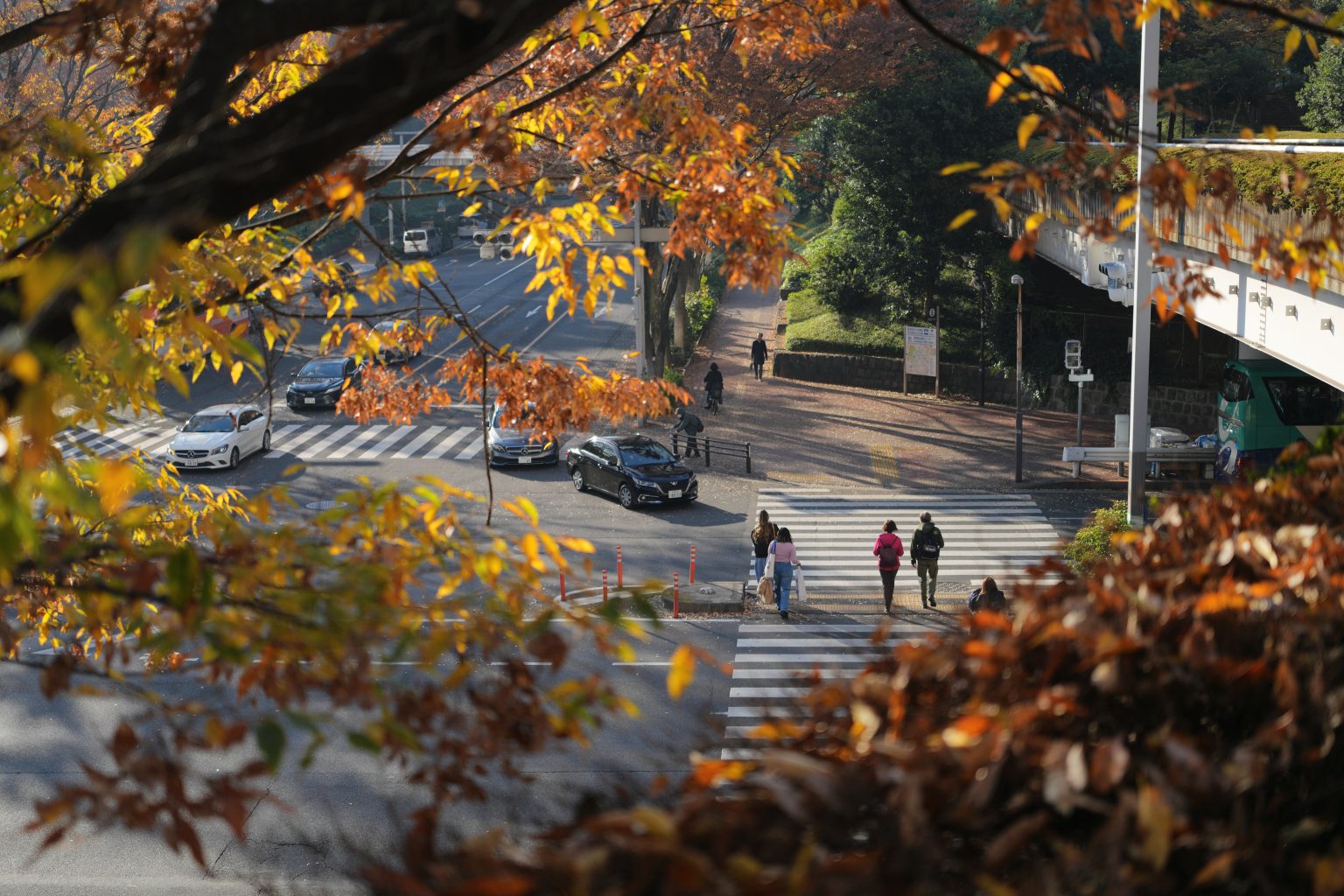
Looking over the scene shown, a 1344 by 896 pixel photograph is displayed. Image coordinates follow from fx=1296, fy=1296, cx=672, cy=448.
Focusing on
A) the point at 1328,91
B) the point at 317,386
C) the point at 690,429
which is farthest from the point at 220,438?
the point at 1328,91

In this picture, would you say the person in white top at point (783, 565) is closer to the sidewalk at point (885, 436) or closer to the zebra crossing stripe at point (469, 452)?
the sidewalk at point (885, 436)

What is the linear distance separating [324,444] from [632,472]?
31.7 feet

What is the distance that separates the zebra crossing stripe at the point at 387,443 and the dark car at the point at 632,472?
558 cm

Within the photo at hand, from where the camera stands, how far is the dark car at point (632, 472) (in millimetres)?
25422

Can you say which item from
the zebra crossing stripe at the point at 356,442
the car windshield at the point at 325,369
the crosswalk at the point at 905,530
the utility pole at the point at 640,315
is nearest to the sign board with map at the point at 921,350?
the utility pole at the point at 640,315

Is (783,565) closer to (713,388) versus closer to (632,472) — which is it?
(632,472)

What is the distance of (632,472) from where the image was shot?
25.6 meters

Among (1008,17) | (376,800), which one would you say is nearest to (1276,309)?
(376,800)

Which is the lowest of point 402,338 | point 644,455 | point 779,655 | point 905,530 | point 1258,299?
point 779,655

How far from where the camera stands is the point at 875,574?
21.4 metres

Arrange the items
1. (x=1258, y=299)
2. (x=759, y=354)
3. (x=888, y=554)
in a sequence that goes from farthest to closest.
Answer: (x=759, y=354) → (x=888, y=554) → (x=1258, y=299)

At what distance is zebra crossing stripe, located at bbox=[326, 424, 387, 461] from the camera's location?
99.8 ft

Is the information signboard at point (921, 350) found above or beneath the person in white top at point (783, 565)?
above

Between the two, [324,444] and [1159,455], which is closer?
[1159,455]
